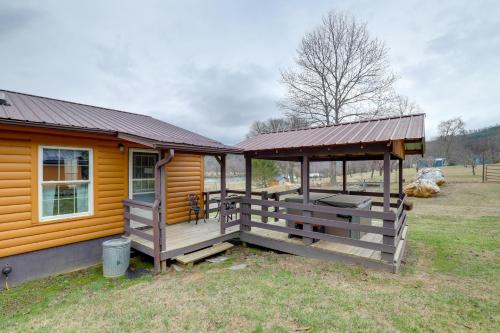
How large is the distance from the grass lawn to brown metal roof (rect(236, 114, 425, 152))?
2460mm

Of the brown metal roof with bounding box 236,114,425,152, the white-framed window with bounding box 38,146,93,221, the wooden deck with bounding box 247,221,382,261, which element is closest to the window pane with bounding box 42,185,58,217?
the white-framed window with bounding box 38,146,93,221

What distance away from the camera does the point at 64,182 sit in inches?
194

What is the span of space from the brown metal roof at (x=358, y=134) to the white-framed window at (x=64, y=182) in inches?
148

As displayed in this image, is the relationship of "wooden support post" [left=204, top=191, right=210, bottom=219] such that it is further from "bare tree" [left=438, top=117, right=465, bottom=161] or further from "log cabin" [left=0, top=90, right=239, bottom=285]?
"bare tree" [left=438, top=117, right=465, bottom=161]

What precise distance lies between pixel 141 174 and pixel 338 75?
54.2ft

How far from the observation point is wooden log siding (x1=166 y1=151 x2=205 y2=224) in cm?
714

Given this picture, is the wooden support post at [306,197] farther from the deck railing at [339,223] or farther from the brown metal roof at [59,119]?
the brown metal roof at [59,119]

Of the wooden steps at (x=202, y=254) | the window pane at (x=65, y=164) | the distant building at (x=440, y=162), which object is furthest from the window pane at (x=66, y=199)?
the distant building at (x=440, y=162)

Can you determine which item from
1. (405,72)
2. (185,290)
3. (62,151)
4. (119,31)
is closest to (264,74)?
(405,72)

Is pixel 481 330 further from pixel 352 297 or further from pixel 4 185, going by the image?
pixel 4 185

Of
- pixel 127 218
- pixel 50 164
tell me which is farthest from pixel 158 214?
pixel 50 164

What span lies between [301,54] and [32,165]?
1794 cm

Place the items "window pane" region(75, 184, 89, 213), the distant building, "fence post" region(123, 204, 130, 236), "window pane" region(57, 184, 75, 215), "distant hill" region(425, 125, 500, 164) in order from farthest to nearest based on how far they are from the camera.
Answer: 1. the distant building
2. "distant hill" region(425, 125, 500, 164)
3. "fence post" region(123, 204, 130, 236)
4. "window pane" region(75, 184, 89, 213)
5. "window pane" region(57, 184, 75, 215)

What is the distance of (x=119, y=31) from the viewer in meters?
11.2
